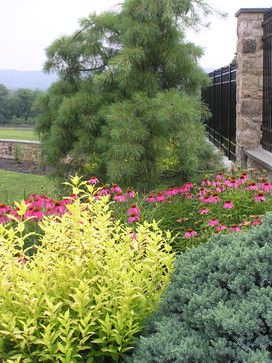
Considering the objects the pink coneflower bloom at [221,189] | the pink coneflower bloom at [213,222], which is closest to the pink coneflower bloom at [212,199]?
the pink coneflower bloom at [221,189]

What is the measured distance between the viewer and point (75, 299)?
305 cm

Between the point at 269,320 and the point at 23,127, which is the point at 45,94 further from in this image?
the point at 23,127

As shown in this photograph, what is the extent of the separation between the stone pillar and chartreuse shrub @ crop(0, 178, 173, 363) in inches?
268

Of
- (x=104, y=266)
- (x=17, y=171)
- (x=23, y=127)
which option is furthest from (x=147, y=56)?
(x=23, y=127)

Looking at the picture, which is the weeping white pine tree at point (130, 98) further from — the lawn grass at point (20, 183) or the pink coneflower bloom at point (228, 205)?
the lawn grass at point (20, 183)

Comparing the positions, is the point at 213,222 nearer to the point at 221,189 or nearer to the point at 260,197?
the point at 260,197

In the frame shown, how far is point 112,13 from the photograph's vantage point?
9883 millimetres

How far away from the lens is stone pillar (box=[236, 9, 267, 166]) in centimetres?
986

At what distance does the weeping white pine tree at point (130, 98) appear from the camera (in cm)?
820

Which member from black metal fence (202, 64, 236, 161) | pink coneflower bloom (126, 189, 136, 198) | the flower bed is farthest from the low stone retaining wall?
pink coneflower bloom (126, 189, 136, 198)

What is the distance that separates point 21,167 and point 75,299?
15436mm

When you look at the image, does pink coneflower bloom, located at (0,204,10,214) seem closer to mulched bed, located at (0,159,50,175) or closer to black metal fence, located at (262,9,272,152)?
black metal fence, located at (262,9,272,152)

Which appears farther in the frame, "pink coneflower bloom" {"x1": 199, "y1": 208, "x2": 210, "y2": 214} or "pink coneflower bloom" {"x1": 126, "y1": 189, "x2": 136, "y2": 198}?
"pink coneflower bloom" {"x1": 126, "y1": 189, "x2": 136, "y2": 198}

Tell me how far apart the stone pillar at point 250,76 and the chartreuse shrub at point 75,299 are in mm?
6806
